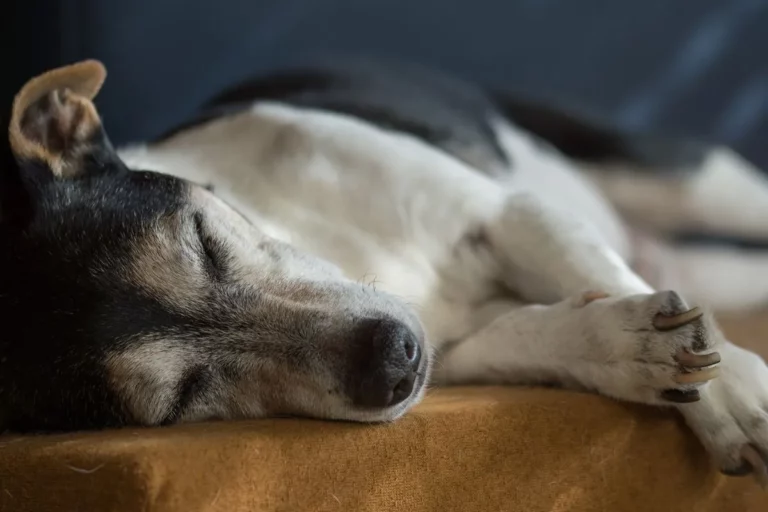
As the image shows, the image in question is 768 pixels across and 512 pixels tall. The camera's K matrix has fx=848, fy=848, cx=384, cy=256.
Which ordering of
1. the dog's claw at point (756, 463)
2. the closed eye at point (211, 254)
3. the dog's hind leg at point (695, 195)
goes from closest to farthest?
the dog's claw at point (756, 463), the closed eye at point (211, 254), the dog's hind leg at point (695, 195)

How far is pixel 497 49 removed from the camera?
3.77 metres

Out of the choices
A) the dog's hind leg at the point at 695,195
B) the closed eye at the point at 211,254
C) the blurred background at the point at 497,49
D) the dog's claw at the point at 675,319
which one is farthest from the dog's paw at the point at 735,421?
the blurred background at the point at 497,49

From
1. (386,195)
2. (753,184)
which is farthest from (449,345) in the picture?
(753,184)

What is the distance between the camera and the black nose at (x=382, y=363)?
5.08ft

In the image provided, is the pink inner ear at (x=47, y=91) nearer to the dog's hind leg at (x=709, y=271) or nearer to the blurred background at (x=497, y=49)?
the blurred background at (x=497, y=49)

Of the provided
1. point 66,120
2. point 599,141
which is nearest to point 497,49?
point 599,141

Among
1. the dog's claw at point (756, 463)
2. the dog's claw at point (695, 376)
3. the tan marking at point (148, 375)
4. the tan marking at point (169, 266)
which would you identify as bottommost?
the tan marking at point (148, 375)

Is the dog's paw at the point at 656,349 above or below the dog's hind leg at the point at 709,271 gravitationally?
above

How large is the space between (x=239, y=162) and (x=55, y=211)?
0.64m

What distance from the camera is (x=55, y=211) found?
180cm

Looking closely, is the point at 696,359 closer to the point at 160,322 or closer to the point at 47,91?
the point at 160,322

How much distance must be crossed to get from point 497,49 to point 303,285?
2301mm

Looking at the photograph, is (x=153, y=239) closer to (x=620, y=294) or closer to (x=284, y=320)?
(x=284, y=320)

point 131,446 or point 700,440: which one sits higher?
point 700,440
